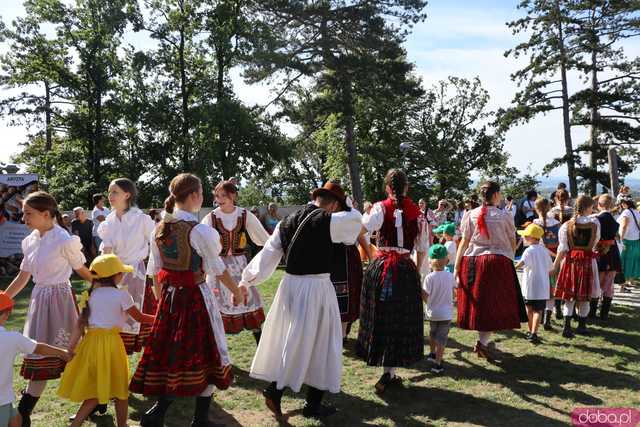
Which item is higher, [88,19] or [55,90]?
[88,19]

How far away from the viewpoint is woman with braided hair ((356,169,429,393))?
4715 millimetres

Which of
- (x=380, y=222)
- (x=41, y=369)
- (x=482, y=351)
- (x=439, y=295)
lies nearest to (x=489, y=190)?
(x=439, y=295)

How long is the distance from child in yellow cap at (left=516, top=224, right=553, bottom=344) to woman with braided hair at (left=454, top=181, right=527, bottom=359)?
0.91 m

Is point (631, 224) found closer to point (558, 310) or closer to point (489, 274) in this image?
point (558, 310)

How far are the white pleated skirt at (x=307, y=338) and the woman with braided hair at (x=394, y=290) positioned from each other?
27.9 inches

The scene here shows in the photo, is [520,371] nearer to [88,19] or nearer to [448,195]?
[88,19]

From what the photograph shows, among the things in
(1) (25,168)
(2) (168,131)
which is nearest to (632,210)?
(2) (168,131)

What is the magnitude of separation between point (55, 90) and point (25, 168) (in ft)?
16.9

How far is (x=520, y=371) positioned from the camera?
544 cm

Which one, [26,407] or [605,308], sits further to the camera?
[605,308]

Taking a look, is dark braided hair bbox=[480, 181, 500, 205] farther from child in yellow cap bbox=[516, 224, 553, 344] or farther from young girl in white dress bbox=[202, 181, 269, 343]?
young girl in white dress bbox=[202, 181, 269, 343]

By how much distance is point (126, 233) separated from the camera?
5008mm

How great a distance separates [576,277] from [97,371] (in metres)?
5.65

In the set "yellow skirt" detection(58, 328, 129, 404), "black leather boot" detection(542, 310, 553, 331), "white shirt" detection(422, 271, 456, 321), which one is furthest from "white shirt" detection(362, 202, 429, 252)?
"black leather boot" detection(542, 310, 553, 331)
